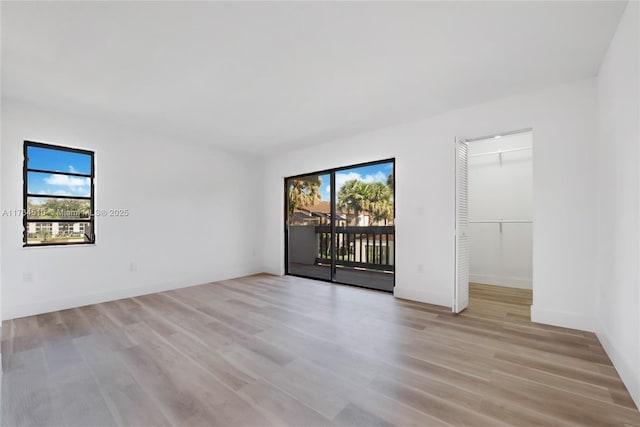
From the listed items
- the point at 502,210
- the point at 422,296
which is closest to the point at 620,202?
the point at 422,296

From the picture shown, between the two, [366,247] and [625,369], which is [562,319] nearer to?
[625,369]

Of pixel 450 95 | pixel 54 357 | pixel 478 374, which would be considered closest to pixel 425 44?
pixel 450 95

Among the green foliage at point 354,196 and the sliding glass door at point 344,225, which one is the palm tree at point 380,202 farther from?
the green foliage at point 354,196

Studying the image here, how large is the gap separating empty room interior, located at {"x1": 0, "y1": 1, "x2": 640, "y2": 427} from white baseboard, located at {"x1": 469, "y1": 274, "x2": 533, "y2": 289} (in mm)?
31

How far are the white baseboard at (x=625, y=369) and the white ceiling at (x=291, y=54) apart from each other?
2319mm

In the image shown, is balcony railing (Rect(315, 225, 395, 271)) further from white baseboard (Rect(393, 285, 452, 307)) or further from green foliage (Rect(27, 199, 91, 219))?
green foliage (Rect(27, 199, 91, 219))

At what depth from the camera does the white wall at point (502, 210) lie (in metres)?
4.41

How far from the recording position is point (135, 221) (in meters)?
4.12

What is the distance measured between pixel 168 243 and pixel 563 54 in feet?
17.2

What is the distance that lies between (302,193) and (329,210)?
0.85m

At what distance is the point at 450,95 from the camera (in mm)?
3086

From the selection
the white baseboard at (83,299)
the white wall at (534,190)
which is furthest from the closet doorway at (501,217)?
the white baseboard at (83,299)

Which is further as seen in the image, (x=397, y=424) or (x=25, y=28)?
(x=25, y=28)

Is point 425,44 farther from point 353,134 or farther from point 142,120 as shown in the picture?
point 142,120
